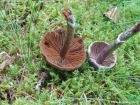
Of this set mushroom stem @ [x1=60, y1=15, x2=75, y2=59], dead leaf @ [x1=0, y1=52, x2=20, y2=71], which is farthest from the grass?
mushroom stem @ [x1=60, y1=15, x2=75, y2=59]

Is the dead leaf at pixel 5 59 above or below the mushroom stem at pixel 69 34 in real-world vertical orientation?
below

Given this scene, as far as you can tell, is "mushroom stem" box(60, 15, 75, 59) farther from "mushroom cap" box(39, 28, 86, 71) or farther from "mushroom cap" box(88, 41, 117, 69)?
"mushroom cap" box(88, 41, 117, 69)

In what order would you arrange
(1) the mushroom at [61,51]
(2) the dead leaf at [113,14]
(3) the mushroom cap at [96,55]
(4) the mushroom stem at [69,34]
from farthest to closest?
(2) the dead leaf at [113,14], (3) the mushroom cap at [96,55], (1) the mushroom at [61,51], (4) the mushroom stem at [69,34]

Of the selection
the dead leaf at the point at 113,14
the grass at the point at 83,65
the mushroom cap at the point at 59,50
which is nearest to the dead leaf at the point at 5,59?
the grass at the point at 83,65

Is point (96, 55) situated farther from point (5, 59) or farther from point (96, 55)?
point (5, 59)

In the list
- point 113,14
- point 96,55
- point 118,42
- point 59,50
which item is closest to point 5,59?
point 59,50

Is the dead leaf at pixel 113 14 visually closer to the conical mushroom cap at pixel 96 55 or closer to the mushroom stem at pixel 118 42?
the conical mushroom cap at pixel 96 55
